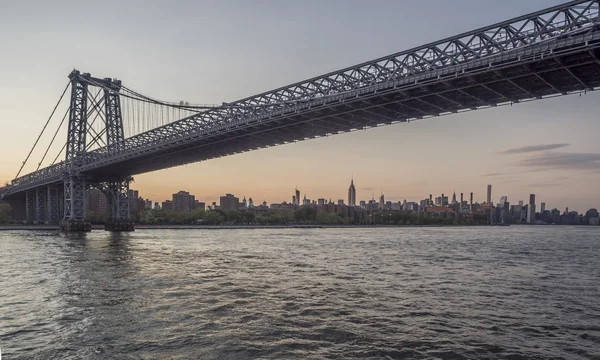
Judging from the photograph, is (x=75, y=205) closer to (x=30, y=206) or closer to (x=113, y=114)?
(x=113, y=114)

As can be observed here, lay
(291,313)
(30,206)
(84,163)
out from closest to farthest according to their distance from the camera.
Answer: (291,313), (84,163), (30,206)

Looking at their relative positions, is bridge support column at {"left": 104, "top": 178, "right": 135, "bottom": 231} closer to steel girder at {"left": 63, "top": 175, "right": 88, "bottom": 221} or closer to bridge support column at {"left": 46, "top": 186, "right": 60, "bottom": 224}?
steel girder at {"left": 63, "top": 175, "right": 88, "bottom": 221}

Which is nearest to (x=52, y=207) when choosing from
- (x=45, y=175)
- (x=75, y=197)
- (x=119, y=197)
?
(x=45, y=175)

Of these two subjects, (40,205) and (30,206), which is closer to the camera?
(40,205)

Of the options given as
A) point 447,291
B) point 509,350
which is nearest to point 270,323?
point 509,350

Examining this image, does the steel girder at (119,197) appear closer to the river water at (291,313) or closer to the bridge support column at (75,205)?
the bridge support column at (75,205)

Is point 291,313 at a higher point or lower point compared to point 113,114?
lower

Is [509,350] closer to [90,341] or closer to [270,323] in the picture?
[270,323]
